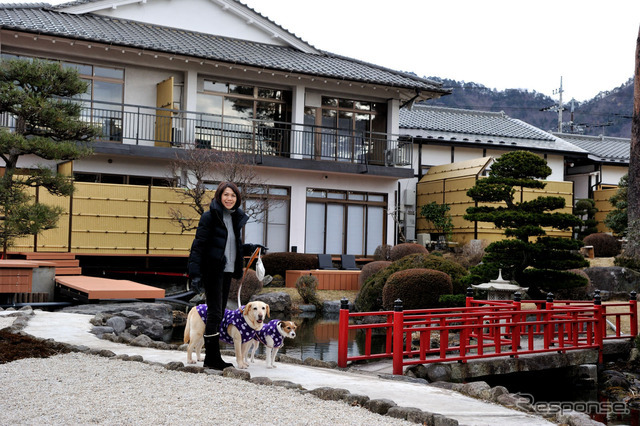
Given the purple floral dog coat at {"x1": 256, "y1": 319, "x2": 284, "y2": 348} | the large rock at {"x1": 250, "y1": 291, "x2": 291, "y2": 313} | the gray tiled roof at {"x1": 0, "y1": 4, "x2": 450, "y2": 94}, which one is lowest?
the large rock at {"x1": 250, "y1": 291, "x2": 291, "y2": 313}

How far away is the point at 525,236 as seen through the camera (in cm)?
1589

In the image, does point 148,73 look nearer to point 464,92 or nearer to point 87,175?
point 87,175

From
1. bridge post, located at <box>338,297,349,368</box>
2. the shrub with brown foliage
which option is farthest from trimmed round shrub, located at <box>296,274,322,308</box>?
bridge post, located at <box>338,297,349,368</box>

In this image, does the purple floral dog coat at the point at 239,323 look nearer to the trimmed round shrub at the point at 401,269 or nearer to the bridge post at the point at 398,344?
the bridge post at the point at 398,344

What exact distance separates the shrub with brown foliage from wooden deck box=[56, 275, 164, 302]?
6.03 metres

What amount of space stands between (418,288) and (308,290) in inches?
153

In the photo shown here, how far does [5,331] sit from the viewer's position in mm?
9523

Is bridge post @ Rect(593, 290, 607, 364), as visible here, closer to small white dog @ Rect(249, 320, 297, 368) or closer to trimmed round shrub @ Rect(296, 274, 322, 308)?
small white dog @ Rect(249, 320, 297, 368)

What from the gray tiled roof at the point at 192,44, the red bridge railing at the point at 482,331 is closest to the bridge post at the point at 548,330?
the red bridge railing at the point at 482,331

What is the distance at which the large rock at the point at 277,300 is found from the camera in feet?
57.0

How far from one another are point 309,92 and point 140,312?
13.0 meters

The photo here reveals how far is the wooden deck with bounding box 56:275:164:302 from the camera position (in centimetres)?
1382

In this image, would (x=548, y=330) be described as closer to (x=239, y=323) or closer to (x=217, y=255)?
(x=239, y=323)

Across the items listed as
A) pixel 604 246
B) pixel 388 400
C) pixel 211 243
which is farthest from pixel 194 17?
pixel 388 400
